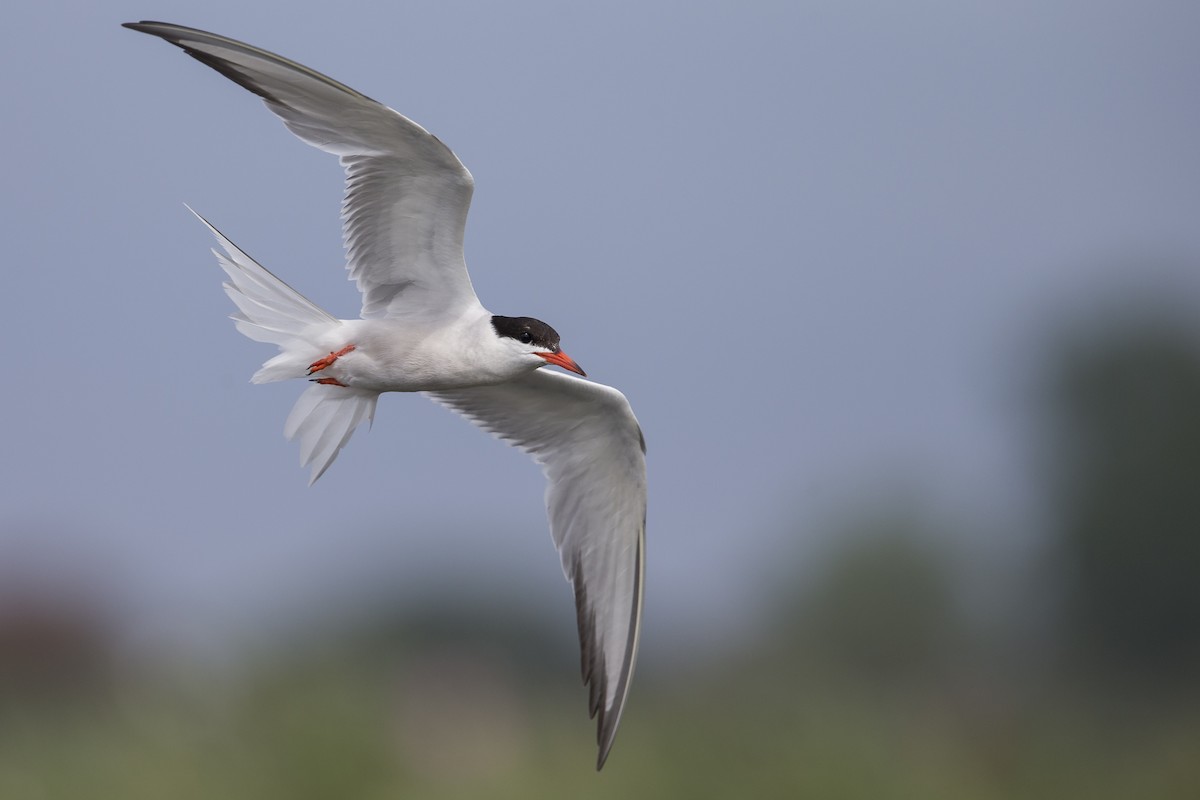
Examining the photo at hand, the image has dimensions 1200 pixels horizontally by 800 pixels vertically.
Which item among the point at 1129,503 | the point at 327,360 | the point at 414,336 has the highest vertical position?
the point at 414,336

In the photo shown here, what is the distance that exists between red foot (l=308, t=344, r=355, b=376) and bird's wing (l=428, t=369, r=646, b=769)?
107 cm

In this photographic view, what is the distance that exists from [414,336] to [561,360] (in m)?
0.69

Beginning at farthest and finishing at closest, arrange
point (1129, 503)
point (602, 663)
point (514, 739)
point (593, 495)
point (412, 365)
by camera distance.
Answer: point (1129, 503) < point (514, 739) < point (593, 495) < point (602, 663) < point (412, 365)

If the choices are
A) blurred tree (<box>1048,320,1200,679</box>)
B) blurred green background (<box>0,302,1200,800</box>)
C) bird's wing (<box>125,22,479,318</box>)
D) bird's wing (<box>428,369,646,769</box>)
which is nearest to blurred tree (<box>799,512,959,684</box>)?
blurred tree (<box>1048,320,1200,679</box>)

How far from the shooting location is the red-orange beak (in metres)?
6.69

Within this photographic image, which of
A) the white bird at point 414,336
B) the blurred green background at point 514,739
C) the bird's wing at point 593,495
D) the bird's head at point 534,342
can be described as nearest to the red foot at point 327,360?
the white bird at point 414,336

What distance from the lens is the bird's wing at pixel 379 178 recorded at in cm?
627

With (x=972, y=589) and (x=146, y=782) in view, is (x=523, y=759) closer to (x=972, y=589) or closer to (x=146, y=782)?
(x=146, y=782)

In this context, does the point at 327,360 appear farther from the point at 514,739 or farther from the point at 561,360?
the point at 514,739

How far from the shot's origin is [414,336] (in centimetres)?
688

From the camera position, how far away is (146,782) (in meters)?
11.4

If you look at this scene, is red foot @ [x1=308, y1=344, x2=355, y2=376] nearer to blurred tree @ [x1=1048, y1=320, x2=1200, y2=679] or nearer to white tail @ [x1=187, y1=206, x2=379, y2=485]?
white tail @ [x1=187, y1=206, x2=379, y2=485]

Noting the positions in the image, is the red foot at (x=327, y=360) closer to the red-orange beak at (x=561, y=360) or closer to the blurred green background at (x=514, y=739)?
the red-orange beak at (x=561, y=360)

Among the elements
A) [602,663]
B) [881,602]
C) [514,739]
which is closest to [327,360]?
[602,663]
